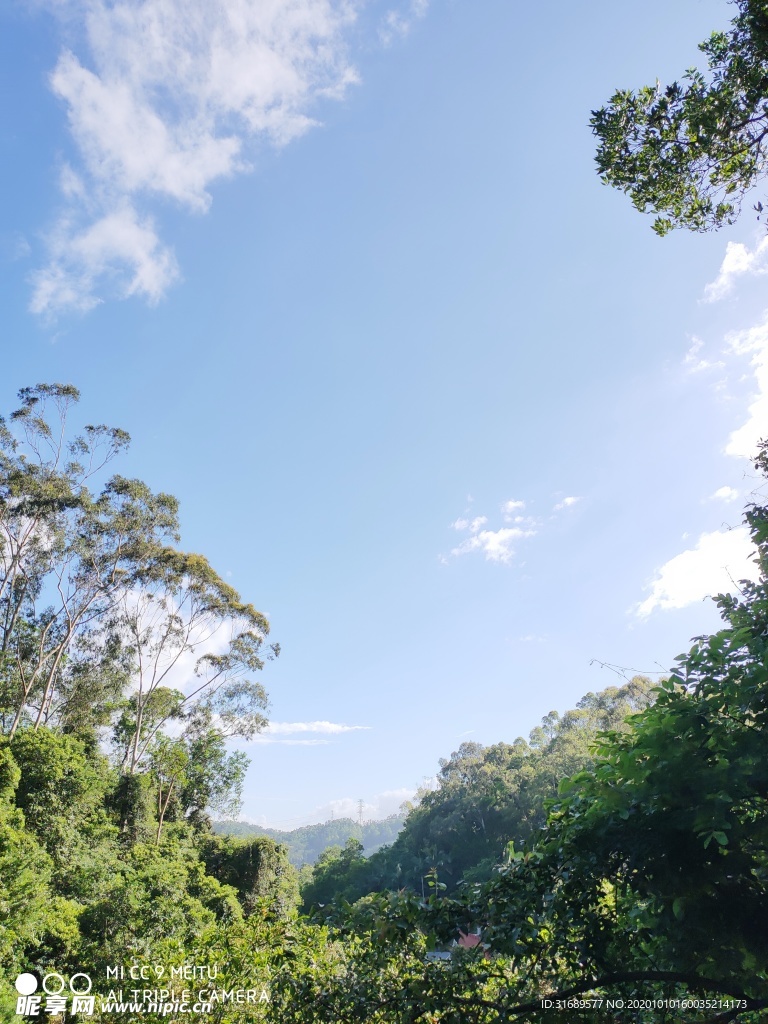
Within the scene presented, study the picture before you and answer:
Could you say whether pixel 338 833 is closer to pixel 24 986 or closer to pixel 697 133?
pixel 24 986

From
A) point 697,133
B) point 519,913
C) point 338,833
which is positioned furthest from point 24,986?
point 338,833

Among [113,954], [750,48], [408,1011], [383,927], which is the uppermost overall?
[750,48]

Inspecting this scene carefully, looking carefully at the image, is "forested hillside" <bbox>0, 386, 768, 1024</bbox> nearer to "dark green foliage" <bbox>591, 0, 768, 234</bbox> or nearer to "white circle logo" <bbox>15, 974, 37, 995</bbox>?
"white circle logo" <bbox>15, 974, 37, 995</bbox>

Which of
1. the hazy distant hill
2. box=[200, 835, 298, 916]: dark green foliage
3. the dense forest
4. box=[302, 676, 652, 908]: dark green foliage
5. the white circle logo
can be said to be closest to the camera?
the dense forest

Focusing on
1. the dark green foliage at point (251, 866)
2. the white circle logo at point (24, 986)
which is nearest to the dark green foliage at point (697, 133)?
the white circle logo at point (24, 986)

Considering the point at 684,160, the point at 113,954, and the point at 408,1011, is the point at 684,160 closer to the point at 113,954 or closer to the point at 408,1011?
the point at 408,1011

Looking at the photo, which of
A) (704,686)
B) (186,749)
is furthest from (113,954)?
(186,749)

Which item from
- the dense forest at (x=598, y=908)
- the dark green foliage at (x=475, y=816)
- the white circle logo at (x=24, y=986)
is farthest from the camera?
the dark green foliage at (x=475, y=816)

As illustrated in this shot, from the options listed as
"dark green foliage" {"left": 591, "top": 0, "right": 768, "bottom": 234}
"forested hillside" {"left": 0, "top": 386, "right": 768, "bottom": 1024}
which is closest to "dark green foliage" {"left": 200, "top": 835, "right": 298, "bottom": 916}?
"forested hillside" {"left": 0, "top": 386, "right": 768, "bottom": 1024}

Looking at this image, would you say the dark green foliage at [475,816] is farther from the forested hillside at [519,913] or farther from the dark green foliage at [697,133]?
the dark green foliage at [697,133]

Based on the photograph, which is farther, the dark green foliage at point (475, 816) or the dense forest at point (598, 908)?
the dark green foliage at point (475, 816)

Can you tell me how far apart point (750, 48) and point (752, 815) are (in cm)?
427

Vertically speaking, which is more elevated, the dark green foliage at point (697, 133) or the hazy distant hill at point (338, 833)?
the dark green foliage at point (697, 133)

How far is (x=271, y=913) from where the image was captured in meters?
3.86
